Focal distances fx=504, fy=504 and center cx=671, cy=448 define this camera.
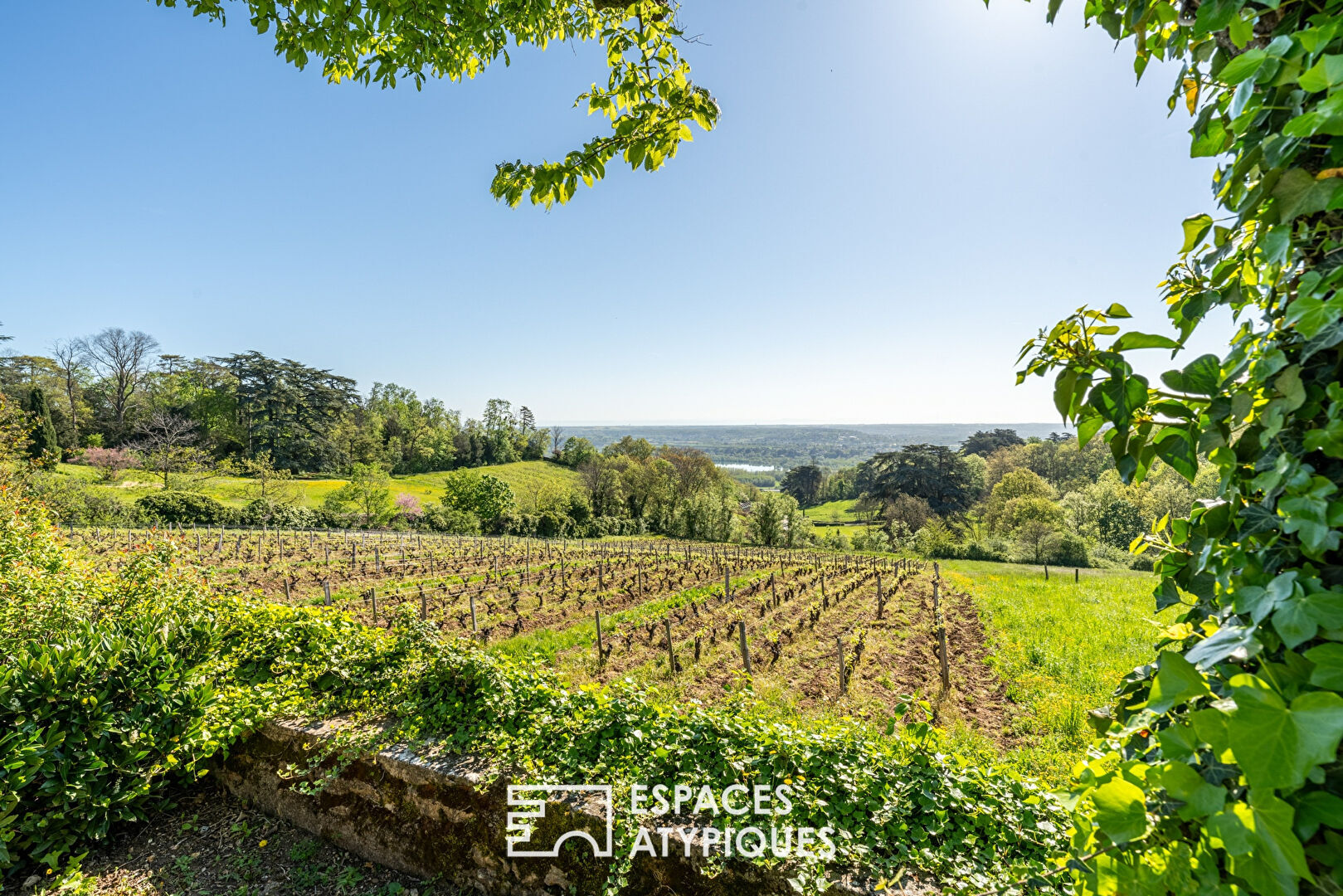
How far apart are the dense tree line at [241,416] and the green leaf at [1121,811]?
169 ft

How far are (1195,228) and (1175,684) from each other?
90 cm

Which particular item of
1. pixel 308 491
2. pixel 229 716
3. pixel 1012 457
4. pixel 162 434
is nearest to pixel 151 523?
pixel 308 491

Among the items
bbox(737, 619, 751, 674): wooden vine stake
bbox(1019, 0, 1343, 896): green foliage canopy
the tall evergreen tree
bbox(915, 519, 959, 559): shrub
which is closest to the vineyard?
bbox(737, 619, 751, 674): wooden vine stake

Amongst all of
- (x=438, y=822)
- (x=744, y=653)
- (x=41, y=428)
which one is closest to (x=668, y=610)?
(x=744, y=653)

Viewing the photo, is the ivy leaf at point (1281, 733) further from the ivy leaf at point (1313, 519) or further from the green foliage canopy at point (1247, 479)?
the ivy leaf at point (1313, 519)

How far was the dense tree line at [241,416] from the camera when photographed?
4422 centimetres

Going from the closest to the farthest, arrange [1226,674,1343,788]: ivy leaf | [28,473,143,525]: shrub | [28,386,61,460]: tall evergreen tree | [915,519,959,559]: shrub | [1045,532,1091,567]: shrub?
[1226,674,1343,788]: ivy leaf
[28,473,143,525]: shrub
[1045,532,1091,567]: shrub
[28,386,61,460]: tall evergreen tree
[915,519,959,559]: shrub

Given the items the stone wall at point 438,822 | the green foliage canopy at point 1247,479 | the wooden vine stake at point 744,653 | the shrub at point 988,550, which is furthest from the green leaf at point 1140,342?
the shrub at point 988,550

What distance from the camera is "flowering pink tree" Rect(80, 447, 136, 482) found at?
38.0 meters

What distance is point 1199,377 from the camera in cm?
92

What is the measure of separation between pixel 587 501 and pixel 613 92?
50147mm

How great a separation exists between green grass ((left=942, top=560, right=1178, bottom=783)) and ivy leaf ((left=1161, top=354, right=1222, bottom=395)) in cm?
174

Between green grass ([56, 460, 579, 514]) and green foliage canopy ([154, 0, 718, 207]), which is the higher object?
green foliage canopy ([154, 0, 718, 207])

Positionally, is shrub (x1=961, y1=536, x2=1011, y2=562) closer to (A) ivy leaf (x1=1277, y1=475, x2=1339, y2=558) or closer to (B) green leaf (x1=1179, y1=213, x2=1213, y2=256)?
(B) green leaf (x1=1179, y1=213, x2=1213, y2=256)
